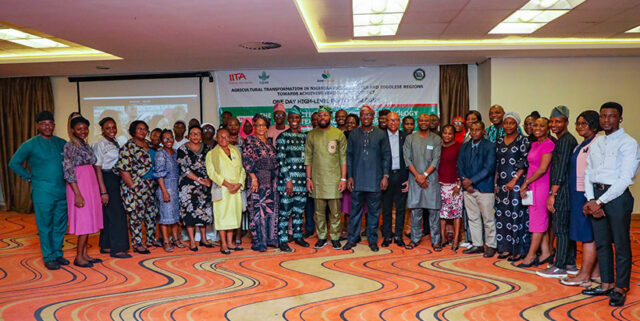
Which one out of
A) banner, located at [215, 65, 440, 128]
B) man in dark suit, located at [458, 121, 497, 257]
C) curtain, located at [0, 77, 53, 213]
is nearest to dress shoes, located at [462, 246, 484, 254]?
man in dark suit, located at [458, 121, 497, 257]

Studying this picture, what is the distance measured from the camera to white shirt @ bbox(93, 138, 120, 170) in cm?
477

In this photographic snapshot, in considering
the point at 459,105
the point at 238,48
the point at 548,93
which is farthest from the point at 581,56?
the point at 238,48

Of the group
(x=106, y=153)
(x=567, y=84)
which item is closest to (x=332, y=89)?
(x=567, y=84)

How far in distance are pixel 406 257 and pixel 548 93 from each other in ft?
13.7

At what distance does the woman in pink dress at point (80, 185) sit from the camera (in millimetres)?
4375

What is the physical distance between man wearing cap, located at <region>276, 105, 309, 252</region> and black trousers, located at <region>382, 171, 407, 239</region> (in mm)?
942

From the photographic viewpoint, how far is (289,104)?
26.4ft

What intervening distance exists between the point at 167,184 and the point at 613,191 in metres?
4.20

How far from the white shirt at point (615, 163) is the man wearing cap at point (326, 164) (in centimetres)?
244

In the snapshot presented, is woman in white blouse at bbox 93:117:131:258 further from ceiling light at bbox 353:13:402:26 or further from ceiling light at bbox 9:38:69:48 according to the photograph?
ceiling light at bbox 353:13:402:26

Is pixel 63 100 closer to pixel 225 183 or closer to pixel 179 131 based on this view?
pixel 179 131

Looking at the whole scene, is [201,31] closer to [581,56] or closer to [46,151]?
[46,151]

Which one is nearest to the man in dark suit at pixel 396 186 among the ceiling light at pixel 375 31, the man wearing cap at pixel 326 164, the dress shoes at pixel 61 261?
the man wearing cap at pixel 326 164

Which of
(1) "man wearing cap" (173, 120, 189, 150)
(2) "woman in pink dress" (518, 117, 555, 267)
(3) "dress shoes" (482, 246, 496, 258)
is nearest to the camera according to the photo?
(2) "woman in pink dress" (518, 117, 555, 267)
